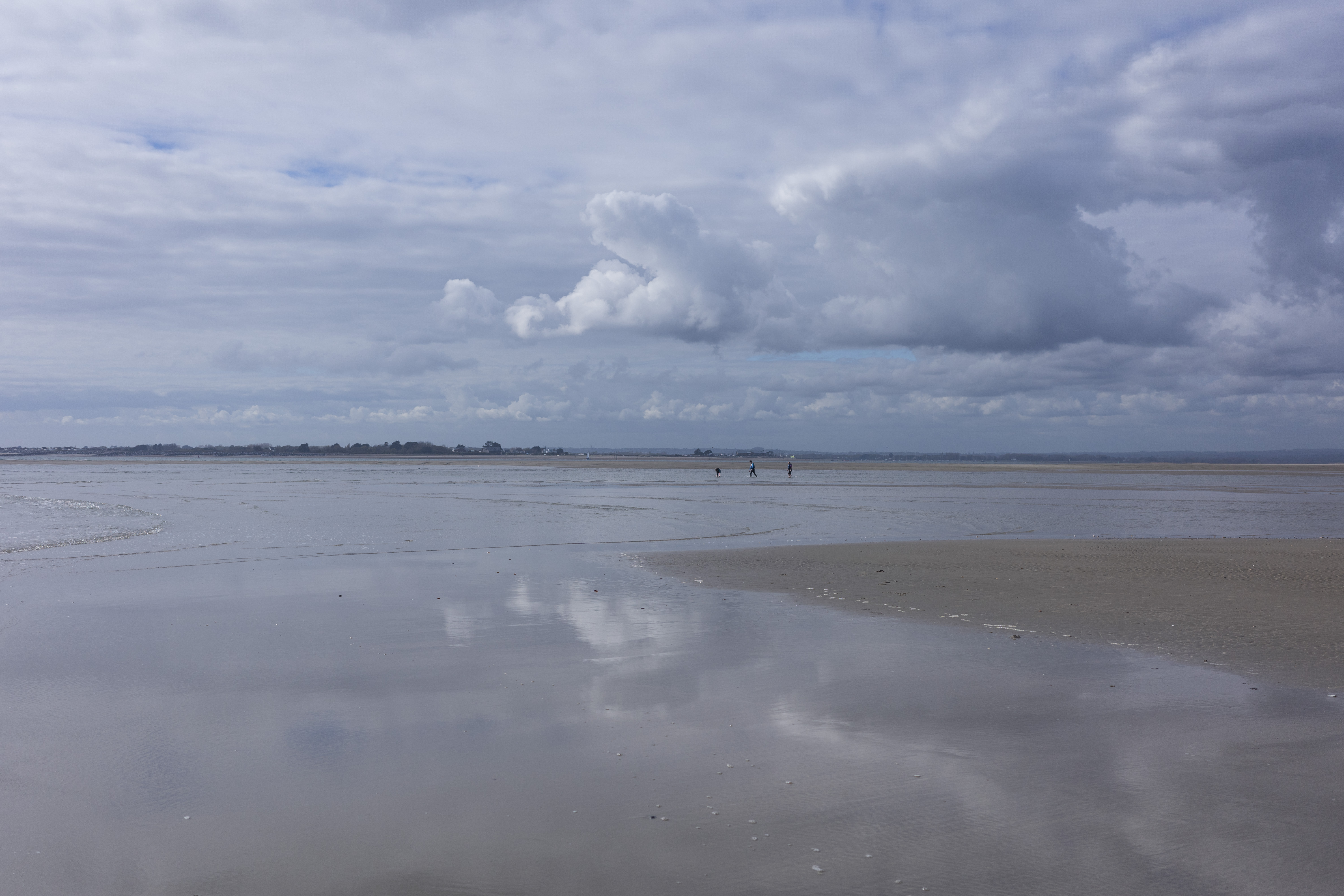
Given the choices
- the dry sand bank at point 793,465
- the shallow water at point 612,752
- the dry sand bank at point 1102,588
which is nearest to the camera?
the shallow water at point 612,752

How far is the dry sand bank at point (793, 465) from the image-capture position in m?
104

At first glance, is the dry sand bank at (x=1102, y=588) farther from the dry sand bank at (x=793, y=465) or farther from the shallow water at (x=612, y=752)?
the dry sand bank at (x=793, y=465)

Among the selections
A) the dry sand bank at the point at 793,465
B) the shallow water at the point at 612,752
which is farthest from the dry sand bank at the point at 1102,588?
the dry sand bank at the point at 793,465

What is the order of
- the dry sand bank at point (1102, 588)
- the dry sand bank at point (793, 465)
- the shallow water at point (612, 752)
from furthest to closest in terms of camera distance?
the dry sand bank at point (793, 465) < the dry sand bank at point (1102, 588) < the shallow water at point (612, 752)

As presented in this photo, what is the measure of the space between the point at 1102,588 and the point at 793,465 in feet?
408

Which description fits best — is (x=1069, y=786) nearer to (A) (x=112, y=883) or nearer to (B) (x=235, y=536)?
(A) (x=112, y=883)

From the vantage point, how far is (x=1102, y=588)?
16.0m

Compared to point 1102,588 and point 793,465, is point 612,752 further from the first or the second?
point 793,465

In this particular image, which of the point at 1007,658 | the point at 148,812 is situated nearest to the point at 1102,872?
the point at 1007,658

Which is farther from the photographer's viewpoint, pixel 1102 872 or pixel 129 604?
pixel 129 604

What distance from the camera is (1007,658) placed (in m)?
10.6

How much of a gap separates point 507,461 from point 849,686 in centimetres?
15531

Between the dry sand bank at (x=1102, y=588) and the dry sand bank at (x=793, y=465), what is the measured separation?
41.3 m

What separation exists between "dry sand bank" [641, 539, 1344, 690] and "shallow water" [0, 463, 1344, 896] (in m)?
1.12
